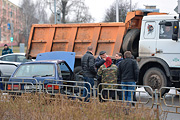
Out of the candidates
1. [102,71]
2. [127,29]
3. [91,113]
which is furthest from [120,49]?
[91,113]

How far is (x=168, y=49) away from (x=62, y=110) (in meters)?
6.42

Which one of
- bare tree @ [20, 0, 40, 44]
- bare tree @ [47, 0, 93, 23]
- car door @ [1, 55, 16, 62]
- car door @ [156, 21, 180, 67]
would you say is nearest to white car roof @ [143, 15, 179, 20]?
car door @ [156, 21, 180, 67]

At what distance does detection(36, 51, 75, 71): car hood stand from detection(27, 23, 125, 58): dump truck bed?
411mm

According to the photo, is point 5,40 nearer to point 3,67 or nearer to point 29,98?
point 3,67

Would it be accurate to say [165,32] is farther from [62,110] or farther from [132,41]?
[62,110]

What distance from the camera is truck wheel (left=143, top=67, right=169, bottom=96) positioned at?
38.6ft

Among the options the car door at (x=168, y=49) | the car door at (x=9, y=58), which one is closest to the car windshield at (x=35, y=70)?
the car door at (x=168, y=49)

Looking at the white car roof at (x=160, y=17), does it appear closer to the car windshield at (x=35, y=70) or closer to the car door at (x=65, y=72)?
the car door at (x=65, y=72)

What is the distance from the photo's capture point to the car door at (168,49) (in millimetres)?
11523

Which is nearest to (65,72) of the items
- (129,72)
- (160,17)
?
(129,72)

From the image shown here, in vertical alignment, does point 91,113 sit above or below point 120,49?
below

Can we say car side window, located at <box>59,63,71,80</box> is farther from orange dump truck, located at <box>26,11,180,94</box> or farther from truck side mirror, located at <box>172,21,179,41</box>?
truck side mirror, located at <box>172,21,179,41</box>

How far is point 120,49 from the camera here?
12766 millimetres

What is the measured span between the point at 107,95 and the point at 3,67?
6271 millimetres
